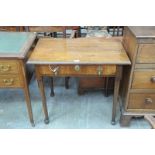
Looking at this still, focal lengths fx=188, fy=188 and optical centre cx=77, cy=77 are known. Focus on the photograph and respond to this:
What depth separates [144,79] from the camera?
1.39m

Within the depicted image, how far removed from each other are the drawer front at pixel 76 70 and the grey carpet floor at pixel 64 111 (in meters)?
0.59

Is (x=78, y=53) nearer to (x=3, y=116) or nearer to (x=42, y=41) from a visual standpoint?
(x=42, y=41)

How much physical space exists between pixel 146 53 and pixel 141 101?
0.44 metres

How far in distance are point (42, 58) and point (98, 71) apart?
401 millimetres

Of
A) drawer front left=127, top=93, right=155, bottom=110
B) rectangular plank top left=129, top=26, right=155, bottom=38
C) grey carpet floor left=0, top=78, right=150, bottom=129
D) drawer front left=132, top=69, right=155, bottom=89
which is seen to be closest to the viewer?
rectangular plank top left=129, top=26, right=155, bottom=38

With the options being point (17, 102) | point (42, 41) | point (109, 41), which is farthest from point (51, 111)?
point (109, 41)

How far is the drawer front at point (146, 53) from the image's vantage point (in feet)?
4.08

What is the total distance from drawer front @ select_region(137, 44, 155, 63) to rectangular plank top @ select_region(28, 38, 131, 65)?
0.30 feet

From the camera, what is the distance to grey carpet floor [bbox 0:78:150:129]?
1711 millimetres

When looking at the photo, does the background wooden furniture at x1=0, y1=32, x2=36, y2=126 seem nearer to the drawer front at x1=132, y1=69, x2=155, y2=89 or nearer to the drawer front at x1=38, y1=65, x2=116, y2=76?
the drawer front at x1=38, y1=65, x2=116, y2=76

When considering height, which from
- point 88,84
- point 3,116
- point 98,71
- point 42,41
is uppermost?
point 42,41

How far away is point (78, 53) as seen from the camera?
1.38m

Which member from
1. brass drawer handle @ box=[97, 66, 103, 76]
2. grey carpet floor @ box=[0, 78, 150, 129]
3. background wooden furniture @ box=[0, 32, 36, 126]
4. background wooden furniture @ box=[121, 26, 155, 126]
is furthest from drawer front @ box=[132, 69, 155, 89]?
background wooden furniture @ box=[0, 32, 36, 126]

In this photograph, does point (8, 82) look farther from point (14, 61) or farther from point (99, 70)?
point (99, 70)
